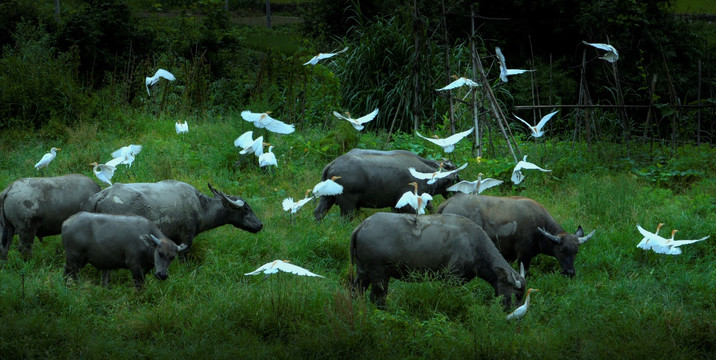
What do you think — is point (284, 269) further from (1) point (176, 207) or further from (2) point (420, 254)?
(1) point (176, 207)

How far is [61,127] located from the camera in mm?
12633

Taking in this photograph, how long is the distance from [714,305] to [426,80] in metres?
7.48

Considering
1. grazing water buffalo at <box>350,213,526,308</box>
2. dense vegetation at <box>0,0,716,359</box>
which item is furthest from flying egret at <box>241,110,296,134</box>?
grazing water buffalo at <box>350,213,526,308</box>

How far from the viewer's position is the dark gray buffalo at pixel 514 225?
788 centimetres

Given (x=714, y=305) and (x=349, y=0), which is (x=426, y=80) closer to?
(x=349, y=0)

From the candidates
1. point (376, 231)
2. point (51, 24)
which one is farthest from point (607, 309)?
point (51, 24)

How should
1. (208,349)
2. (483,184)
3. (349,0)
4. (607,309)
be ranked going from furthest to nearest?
(349,0)
(483,184)
(607,309)
(208,349)

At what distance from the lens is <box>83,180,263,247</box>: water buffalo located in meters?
7.76

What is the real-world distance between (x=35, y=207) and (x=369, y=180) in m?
3.51

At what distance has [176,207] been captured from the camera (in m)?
8.00

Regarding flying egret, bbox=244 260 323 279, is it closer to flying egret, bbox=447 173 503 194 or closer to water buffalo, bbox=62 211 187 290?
water buffalo, bbox=62 211 187 290

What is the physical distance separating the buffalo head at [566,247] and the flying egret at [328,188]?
7.15ft

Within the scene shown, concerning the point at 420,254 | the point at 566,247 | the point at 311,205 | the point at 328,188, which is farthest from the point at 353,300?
the point at 311,205

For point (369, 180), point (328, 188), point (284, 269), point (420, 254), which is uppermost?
point (420, 254)
